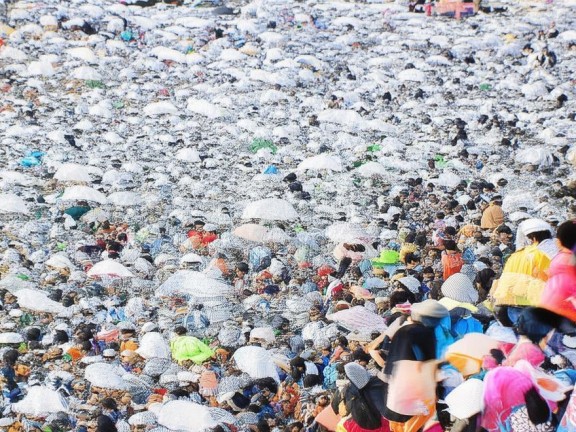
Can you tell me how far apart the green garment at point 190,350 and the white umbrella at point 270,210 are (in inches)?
169

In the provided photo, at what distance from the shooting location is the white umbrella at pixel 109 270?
1185 centimetres

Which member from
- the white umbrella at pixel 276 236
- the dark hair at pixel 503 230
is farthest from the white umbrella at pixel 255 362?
the dark hair at pixel 503 230

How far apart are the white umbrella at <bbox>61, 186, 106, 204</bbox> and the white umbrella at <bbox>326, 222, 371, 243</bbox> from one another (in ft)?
14.2

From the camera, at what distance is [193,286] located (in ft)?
36.8

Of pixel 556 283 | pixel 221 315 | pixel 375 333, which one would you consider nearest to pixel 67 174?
pixel 221 315

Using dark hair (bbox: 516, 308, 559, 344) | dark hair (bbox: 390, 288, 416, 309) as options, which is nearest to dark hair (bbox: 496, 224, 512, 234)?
dark hair (bbox: 390, 288, 416, 309)

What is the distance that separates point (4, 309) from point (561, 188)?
970 cm

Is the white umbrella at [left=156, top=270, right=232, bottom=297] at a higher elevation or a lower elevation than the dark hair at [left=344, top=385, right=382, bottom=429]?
lower

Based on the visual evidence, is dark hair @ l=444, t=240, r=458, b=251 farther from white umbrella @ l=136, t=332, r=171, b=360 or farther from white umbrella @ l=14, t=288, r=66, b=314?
white umbrella @ l=14, t=288, r=66, b=314

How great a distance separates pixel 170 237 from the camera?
13539 millimetres

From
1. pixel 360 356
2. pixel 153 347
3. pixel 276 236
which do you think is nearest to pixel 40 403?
pixel 153 347

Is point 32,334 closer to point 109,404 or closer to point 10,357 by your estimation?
point 10,357

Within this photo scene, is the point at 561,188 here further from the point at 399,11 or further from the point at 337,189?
the point at 399,11

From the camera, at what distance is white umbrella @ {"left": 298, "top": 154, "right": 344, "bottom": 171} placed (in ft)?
54.0
